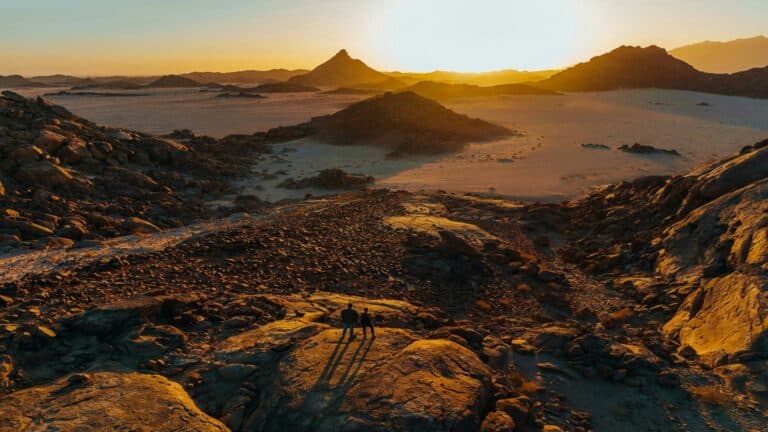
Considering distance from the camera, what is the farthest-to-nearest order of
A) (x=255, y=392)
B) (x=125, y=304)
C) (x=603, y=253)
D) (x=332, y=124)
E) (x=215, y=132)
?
1. (x=215, y=132)
2. (x=332, y=124)
3. (x=603, y=253)
4. (x=125, y=304)
5. (x=255, y=392)

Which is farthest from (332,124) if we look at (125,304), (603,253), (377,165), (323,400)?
(323,400)

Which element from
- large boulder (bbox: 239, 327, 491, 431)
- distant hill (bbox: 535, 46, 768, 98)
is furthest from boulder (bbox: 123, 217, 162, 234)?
distant hill (bbox: 535, 46, 768, 98)

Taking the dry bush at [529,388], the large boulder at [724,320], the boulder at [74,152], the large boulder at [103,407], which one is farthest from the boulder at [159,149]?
the large boulder at [724,320]

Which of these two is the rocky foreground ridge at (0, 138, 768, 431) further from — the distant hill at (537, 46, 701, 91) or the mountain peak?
the mountain peak

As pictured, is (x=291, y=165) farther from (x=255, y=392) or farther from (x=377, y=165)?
(x=255, y=392)

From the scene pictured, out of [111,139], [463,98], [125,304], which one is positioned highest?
[463,98]

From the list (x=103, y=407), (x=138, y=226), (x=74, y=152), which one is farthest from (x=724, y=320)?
(x=74, y=152)
